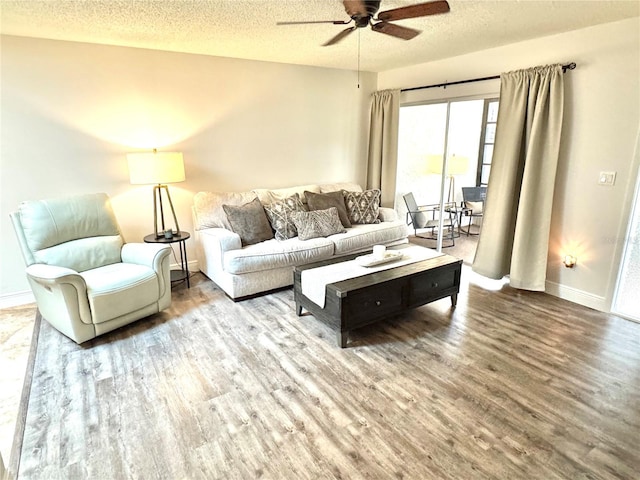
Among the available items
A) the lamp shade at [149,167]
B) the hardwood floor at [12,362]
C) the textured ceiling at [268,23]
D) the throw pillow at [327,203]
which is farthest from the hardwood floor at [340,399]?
the textured ceiling at [268,23]

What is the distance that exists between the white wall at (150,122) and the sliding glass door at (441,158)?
860mm

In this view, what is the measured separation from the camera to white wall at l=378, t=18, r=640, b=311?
2.96 metres

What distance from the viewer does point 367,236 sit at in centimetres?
408

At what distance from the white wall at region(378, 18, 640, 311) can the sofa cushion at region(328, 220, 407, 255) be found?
5.21 feet

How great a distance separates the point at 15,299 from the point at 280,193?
282 cm

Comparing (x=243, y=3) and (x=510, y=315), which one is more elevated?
(x=243, y=3)

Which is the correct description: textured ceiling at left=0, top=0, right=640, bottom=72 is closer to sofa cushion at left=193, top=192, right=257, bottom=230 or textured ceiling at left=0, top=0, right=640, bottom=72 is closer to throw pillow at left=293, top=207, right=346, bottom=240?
sofa cushion at left=193, top=192, right=257, bottom=230

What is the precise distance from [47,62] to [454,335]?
4175 millimetres

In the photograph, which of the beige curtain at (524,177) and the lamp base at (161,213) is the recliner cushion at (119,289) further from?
the beige curtain at (524,177)

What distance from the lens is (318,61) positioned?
4.37 meters

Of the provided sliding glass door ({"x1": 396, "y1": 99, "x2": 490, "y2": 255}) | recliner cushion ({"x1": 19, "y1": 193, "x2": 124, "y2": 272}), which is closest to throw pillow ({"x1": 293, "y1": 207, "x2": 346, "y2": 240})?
sliding glass door ({"x1": 396, "y1": 99, "x2": 490, "y2": 255})

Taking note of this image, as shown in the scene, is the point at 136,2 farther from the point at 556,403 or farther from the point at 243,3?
the point at 556,403

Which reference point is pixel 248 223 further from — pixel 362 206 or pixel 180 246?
pixel 362 206

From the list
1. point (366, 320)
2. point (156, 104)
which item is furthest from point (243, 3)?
point (366, 320)
